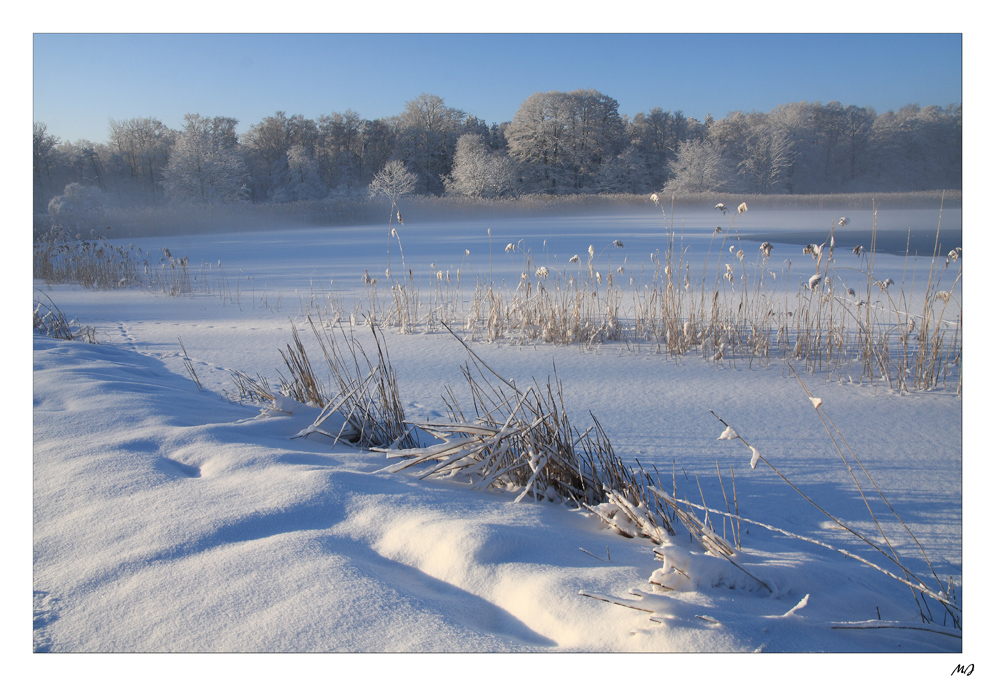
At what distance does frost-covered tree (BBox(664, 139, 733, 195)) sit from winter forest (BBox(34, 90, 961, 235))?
0.04 metres

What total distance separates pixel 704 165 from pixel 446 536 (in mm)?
18929

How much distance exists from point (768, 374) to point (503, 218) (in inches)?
597

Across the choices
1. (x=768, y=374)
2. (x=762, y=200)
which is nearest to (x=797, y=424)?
(x=768, y=374)

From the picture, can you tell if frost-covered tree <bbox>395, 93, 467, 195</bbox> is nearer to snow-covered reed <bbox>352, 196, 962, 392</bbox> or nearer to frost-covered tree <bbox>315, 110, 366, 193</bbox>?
frost-covered tree <bbox>315, 110, 366, 193</bbox>

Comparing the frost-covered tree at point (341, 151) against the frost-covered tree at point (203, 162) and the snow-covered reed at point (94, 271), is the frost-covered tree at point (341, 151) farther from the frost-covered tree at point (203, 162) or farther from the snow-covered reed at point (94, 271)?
the snow-covered reed at point (94, 271)

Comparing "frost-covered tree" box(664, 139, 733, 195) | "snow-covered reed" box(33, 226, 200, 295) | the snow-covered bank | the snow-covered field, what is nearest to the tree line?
"frost-covered tree" box(664, 139, 733, 195)

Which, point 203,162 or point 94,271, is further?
point 203,162

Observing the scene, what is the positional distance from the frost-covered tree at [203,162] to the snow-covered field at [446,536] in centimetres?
2006

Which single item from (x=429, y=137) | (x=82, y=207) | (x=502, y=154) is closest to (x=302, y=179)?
(x=429, y=137)

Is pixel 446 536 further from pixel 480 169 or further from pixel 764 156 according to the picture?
pixel 480 169

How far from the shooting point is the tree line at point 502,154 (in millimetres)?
9352

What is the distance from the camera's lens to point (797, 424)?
221 cm

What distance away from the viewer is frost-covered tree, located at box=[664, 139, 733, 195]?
57.3 ft

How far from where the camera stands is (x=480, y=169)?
2173cm
